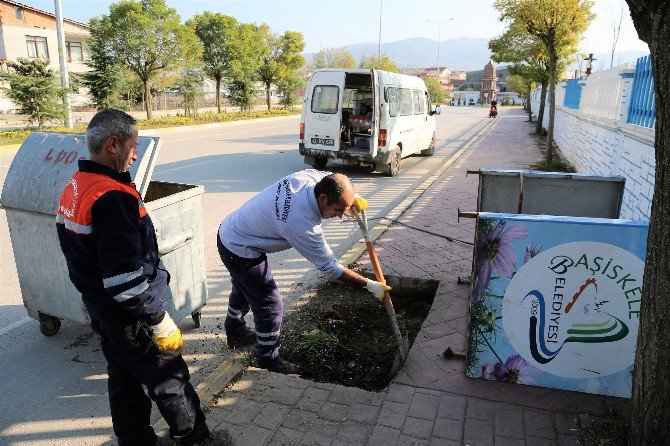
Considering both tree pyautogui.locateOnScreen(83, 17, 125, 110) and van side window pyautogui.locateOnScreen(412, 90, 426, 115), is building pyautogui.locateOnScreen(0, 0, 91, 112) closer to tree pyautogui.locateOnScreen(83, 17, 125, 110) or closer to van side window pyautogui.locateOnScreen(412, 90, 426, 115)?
tree pyautogui.locateOnScreen(83, 17, 125, 110)

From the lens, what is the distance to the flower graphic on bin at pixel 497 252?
115 inches

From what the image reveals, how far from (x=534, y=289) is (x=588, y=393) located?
77cm

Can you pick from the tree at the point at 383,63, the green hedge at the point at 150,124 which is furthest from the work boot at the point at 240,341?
the tree at the point at 383,63

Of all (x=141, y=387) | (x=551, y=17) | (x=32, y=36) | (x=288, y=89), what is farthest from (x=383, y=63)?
(x=141, y=387)

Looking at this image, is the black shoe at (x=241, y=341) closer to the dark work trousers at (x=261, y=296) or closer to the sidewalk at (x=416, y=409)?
the dark work trousers at (x=261, y=296)

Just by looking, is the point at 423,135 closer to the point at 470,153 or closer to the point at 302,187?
the point at 470,153

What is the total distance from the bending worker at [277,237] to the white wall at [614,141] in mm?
3000

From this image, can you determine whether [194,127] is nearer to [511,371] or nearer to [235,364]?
[235,364]

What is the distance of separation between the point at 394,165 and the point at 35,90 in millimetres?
14024

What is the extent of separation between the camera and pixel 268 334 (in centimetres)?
341

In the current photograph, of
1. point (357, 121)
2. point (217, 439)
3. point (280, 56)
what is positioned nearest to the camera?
point (217, 439)

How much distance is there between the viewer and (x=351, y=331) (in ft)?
13.3

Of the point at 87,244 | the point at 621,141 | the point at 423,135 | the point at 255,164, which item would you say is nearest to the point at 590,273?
the point at 87,244

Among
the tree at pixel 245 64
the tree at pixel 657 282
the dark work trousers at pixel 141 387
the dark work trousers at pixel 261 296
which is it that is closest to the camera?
the tree at pixel 657 282
